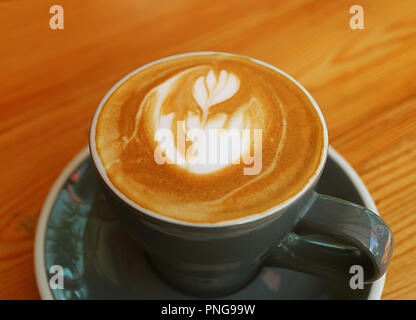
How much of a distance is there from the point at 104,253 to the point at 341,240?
361mm

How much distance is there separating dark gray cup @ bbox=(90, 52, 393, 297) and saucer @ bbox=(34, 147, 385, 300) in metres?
0.04

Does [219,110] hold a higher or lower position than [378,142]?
higher

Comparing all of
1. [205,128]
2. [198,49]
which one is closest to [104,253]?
[205,128]

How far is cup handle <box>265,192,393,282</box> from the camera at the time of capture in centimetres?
50

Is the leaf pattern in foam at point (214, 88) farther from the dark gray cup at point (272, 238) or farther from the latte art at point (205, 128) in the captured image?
the dark gray cup at point (272, 238)

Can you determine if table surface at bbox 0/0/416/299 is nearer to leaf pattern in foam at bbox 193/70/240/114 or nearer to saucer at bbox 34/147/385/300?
saucer at bbox 34/147/385/300

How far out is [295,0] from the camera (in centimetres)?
100

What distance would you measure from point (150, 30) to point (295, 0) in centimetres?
36

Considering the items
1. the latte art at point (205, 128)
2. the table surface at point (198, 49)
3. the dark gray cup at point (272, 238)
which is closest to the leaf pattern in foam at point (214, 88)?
the latte art at point (205, 128)

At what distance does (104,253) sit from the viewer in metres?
0.66

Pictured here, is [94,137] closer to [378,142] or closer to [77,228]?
[77,228]

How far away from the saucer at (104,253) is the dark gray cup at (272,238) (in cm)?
4
